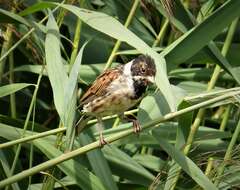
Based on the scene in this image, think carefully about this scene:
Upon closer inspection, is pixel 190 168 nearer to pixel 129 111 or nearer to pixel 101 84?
pixel 129 111

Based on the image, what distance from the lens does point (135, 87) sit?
269cm

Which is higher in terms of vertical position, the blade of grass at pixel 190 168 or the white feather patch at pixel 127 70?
the white feather patch at pixel 127 70

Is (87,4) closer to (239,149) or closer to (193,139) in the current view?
(193,139)

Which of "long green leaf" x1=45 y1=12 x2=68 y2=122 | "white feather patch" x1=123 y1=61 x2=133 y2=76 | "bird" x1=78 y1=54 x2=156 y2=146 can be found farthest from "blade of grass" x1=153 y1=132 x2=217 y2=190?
"white feather patch" x1=123 y1=61 x2=133 y2=76

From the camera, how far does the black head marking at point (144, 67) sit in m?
2.55

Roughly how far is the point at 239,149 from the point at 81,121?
2.81 feet

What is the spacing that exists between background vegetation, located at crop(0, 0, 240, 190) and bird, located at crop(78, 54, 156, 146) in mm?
73

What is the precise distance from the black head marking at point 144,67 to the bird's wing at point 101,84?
0.39 feet

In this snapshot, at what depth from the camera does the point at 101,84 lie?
2.81 meters

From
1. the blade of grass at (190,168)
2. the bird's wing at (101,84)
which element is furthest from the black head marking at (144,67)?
the blade of grass at (190,168)

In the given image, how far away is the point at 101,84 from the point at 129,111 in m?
0.30

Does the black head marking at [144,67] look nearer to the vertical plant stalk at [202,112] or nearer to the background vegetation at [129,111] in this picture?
the background vegetation at [129,111]

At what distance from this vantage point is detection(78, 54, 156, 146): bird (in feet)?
8.70

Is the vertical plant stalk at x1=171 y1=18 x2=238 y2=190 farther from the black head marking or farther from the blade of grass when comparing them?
the blade of grass
